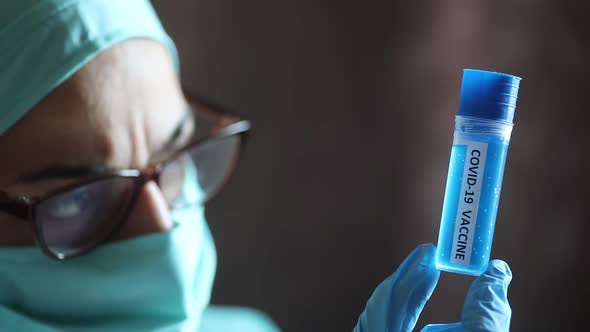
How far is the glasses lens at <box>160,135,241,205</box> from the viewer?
1028 millimetres

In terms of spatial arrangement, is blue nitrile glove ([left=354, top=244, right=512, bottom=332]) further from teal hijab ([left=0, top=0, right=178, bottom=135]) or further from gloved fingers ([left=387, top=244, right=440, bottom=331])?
teal hijab ([left=0, top=0, right=178, bottom=135])

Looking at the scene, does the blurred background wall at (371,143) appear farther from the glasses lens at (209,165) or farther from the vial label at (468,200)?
the vial label at (468,200)

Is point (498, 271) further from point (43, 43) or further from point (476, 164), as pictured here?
point (43, 43)

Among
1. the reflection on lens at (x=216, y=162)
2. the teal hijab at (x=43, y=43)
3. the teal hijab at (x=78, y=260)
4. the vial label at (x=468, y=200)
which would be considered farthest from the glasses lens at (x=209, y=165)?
the vial label at (x=468, y=200)

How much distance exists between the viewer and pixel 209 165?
3.73ft

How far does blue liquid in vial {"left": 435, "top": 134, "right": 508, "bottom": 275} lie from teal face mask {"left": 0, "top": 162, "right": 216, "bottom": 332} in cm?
42

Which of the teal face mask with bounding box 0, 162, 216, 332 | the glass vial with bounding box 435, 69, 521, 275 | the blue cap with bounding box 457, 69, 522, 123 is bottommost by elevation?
the teal face mask with bounding box 0, 162, 216, 332

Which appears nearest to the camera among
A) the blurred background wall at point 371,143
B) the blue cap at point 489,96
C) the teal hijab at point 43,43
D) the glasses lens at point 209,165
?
the blue cap at point 489,96

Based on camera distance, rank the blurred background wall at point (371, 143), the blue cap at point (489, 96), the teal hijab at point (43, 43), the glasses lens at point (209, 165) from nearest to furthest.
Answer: the blue cap at point (489, 96), the teal hijab at point (43, 43), the glasses lens at point (209, 165), the blurred background wall at point (371, 143)

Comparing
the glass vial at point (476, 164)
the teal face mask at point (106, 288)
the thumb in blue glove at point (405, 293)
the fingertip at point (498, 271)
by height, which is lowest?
the teal face mask at point (106, 288)

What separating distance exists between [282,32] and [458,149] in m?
0.87

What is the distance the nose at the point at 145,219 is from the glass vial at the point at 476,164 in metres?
0.45

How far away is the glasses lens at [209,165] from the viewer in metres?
1.03

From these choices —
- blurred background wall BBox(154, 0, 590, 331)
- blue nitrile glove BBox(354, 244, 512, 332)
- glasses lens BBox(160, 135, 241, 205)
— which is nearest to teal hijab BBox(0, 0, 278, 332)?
glasses lens BBox(160, 135, 241, 205)
